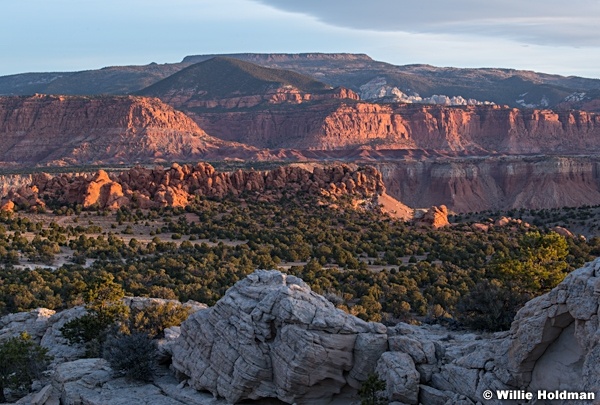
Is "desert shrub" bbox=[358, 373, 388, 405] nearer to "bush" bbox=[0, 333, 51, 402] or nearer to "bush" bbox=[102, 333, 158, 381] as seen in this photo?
"bush" bbox=[102, 333, 158, 381]

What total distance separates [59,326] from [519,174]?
96218mm

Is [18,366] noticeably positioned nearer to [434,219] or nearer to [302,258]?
[302,258]

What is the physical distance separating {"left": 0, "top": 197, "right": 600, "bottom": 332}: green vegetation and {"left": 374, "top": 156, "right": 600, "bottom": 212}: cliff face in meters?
47.7

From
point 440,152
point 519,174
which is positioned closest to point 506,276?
point 519,174

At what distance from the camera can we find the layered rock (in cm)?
1584

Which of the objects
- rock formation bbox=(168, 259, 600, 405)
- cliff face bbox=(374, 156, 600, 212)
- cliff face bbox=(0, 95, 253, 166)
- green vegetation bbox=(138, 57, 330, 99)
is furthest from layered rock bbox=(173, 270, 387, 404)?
green vegetation bbox=(138, 57, 330, 99)

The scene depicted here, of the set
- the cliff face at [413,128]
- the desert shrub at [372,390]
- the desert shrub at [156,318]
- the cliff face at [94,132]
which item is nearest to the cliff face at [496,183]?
the cliff face at [413,128]

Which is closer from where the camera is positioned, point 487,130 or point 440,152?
point 440,152

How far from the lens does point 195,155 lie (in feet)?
438

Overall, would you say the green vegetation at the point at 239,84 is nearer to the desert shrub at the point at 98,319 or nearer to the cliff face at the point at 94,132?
the cliff face at the point at 94,132

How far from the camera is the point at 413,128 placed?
164500 millimetres

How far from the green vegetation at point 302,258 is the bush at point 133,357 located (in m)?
2.64

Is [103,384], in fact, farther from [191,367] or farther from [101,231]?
[101,231]

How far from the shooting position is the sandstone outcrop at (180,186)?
188ft
